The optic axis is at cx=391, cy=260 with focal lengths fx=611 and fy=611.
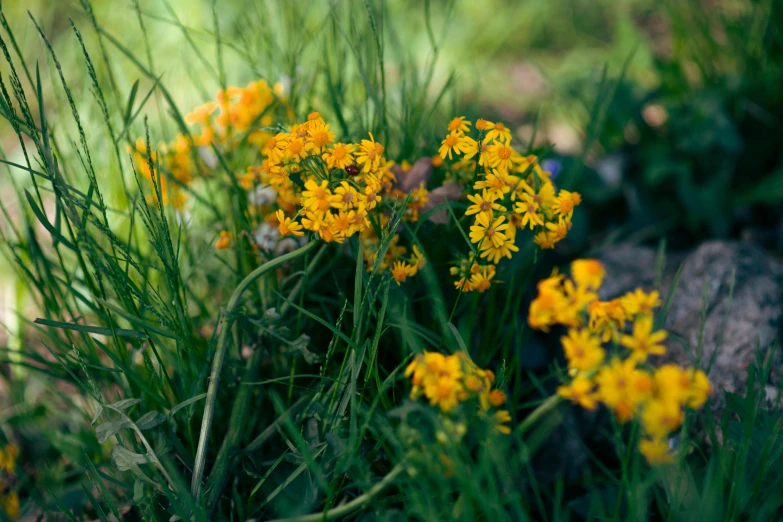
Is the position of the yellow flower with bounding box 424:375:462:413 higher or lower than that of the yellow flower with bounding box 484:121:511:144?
lower

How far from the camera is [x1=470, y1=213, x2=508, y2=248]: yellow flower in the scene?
1119mm

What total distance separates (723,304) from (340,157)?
1.07 meters

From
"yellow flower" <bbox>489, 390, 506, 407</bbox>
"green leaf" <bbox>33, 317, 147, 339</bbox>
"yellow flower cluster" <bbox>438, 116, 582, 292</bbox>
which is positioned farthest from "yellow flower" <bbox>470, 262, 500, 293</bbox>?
"green leaf" <bbox>33, 317, 147, 339</bbox>

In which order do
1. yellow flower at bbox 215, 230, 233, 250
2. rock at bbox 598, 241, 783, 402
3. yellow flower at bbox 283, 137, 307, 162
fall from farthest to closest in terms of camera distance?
1. rock at bbox 598, 241, 783, 402
2. yellow flower at bbox 215, 230, 233, 250
3. yellow flower at bbox 283, 137, 307, 162

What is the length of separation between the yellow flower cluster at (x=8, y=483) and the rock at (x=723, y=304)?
5.00ft

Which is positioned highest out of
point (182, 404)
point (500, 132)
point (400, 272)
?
point (500, 132)

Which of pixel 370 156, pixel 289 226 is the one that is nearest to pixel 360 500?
pixel 289 226

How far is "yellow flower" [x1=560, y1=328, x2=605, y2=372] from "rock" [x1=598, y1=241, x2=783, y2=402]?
23.3 inches

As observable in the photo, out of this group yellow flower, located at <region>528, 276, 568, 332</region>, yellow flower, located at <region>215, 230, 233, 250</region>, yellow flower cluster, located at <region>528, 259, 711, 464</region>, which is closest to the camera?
yellow flower cluster, located at <region>528, 259, 711, 464</region>

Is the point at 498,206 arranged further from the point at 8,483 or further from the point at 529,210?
the point at 8,483

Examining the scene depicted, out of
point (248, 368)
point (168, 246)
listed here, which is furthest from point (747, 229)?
point (168, 246)

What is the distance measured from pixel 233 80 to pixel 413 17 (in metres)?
1.17

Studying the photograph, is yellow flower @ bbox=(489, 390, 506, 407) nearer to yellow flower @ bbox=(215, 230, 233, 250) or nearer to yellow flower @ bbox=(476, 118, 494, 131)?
yellow flower @ bbox=(476, 118, 494, 131)

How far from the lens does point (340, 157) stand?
1135 millimetres
